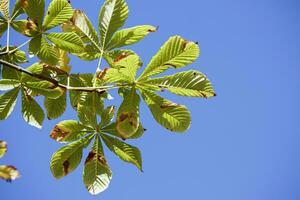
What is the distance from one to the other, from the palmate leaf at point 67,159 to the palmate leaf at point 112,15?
0.78 meters

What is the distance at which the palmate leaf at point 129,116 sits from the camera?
2.24m

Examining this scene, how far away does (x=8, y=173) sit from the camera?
4.79ft

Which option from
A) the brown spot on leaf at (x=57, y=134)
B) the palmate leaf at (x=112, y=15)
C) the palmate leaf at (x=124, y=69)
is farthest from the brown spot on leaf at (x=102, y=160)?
the palmate leaf at (x=112, y=15)

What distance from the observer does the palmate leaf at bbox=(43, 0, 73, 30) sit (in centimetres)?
255

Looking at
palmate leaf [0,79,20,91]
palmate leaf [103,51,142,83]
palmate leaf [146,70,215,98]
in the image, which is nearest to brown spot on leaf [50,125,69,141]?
palmate leaf [0,79,20,91]

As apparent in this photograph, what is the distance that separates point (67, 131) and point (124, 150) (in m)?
0.40

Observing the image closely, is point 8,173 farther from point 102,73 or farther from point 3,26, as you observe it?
point 3,26

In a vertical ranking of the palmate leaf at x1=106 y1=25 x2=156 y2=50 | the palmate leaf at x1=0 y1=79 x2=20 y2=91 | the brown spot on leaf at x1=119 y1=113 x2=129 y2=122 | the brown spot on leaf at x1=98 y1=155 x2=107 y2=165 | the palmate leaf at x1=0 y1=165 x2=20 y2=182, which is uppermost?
the palmate leaf at x1=106 y1=25 x2=156 y2=50

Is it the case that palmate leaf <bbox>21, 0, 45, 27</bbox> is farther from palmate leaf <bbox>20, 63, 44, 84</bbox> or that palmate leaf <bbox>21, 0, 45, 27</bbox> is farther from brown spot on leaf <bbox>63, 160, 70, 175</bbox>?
brown spot on leaf <bbox>63, 160, 70, 175</bbox>

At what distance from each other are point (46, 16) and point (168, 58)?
0.91 metres

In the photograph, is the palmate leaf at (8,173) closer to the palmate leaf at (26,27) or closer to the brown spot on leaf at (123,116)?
the brown spot on leaf at (123,116)

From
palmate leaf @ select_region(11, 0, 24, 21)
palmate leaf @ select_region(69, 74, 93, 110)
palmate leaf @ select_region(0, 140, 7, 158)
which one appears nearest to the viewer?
palmate leaf @ select_region(0, 140, 7, 158)

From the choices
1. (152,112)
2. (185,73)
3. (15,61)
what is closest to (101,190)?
(152,112)

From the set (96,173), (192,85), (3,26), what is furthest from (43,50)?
(192,85)
